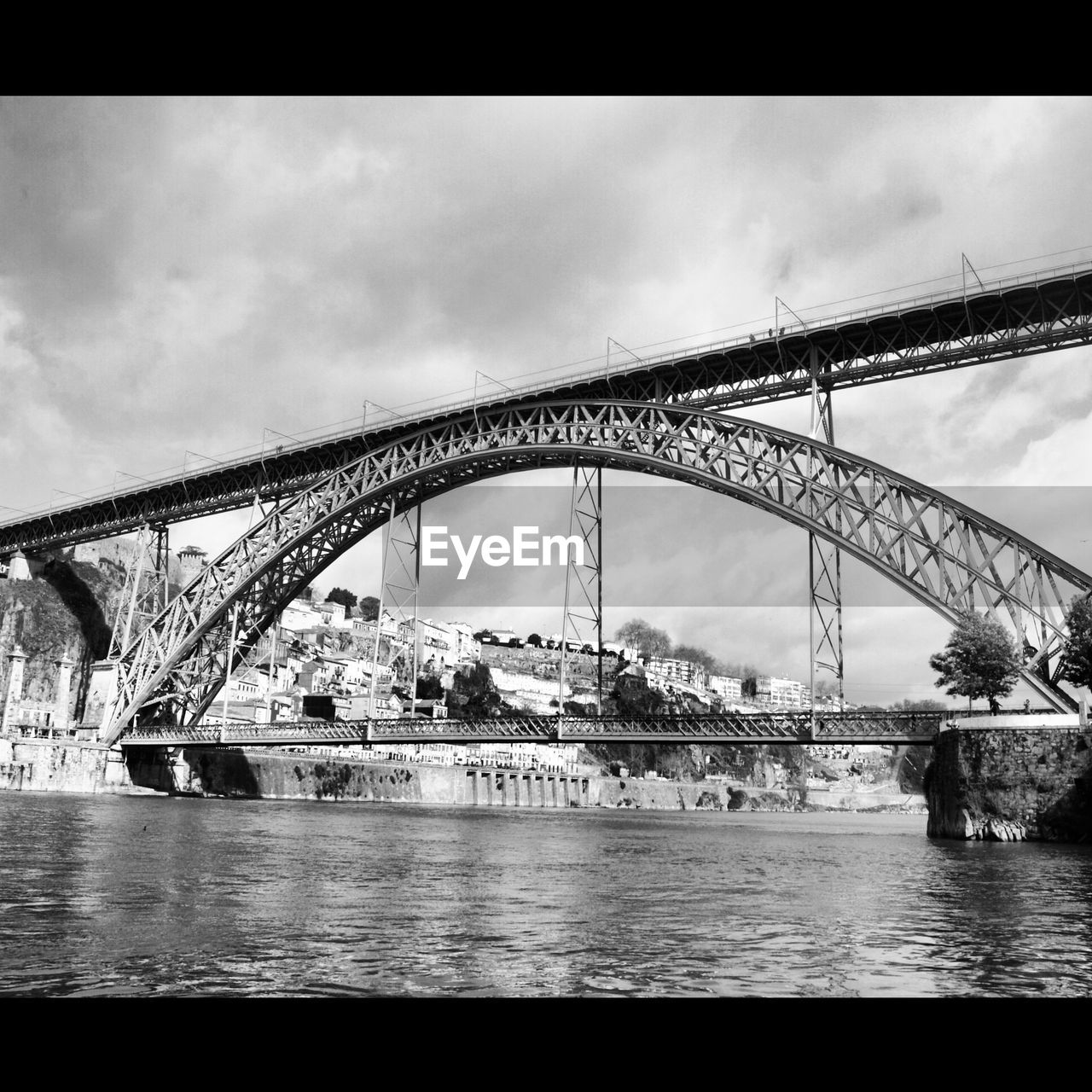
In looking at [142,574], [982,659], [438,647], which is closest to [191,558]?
[438,647]

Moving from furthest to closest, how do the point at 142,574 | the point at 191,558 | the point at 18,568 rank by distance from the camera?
the point at 191,558, the point at 18,568, the point at 142,574

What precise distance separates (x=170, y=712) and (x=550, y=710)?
81.6 m

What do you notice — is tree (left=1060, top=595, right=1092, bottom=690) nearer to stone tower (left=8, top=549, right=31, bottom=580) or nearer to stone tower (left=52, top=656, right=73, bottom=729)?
stone tower (left=52, top=656, right=73, bottom=729)

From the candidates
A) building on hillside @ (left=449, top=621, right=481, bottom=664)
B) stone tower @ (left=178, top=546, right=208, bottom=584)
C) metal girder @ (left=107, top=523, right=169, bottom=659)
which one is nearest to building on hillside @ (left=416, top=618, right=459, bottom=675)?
building on hillside @ (left=449, top=621, right=481, bottom=664)

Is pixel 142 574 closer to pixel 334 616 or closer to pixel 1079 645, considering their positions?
pixel 1079 645

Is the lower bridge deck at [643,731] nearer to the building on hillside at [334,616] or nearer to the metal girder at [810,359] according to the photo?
the metal girder at [810,359]

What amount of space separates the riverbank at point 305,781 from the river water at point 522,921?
106 feet

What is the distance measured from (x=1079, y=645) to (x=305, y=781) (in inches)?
1915

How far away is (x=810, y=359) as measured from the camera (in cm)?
3716

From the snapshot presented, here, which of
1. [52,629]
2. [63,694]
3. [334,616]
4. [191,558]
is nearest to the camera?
[63,694]

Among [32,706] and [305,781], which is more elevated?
[32,706]
